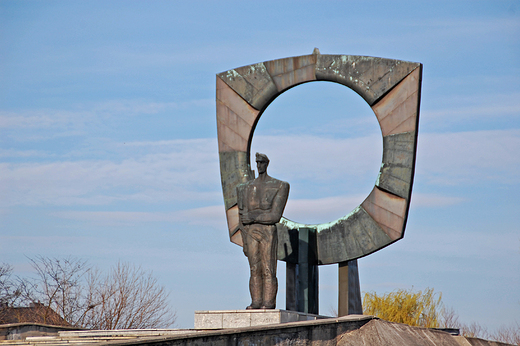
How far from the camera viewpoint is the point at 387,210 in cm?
1304

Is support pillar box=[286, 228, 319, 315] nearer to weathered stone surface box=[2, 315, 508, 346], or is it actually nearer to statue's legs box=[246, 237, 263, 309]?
statue's legs box=[246, 237, 263, 309]

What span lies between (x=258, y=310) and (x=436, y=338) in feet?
9.16

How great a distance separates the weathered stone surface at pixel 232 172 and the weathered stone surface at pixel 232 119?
139 millimetres

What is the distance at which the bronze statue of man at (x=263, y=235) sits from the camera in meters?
11.4

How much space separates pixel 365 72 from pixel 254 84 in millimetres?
2263

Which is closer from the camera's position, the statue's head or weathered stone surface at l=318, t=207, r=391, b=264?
the statue's head

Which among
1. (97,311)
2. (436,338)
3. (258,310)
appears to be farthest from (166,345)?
(97,311)

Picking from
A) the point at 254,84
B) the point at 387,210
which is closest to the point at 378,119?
the point at 387,210

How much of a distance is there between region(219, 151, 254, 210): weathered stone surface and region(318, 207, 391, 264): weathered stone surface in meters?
1.88

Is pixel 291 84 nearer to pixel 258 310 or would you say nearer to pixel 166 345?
pixel 258 310

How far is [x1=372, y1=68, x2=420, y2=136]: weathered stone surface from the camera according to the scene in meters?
12.9

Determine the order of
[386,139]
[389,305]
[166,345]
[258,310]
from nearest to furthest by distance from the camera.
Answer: [166,345], [258,310], [386,139], [389,305]

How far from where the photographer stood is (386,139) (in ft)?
43.1

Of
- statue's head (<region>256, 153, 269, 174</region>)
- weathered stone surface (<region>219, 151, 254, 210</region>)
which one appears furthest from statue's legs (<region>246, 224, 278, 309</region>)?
weathered stone surface (<region>219, 151, 254, 210</region>)
